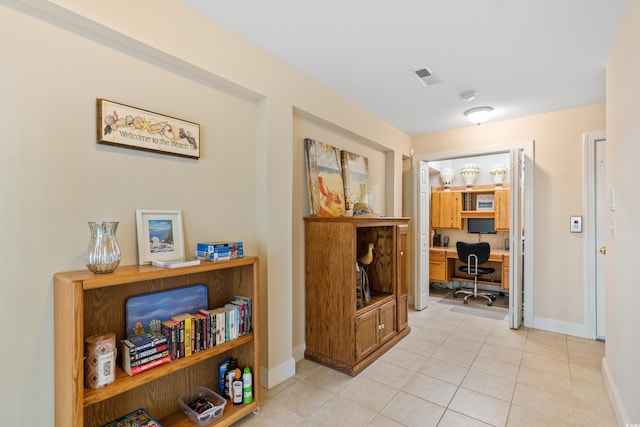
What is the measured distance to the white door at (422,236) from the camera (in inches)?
173

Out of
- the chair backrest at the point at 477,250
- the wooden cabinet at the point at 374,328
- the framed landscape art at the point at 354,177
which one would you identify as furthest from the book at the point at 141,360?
the chair backrest at the point at 477,250

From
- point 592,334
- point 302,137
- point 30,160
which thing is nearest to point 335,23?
point 302,137

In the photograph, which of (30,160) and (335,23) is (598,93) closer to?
(335,23)

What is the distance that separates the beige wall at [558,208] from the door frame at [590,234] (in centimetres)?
5

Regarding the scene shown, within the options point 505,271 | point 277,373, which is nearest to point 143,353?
point 277,373

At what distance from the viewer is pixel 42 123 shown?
1416 mm

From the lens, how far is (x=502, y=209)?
5.07 m

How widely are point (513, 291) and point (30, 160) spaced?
4.32 m

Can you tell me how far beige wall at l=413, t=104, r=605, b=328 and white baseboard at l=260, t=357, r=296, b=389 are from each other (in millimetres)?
3019

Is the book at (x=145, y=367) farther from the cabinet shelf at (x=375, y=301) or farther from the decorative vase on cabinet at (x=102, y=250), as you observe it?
the cabinet shelf at (x=375, y=301)

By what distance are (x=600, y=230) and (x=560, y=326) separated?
1156 mm

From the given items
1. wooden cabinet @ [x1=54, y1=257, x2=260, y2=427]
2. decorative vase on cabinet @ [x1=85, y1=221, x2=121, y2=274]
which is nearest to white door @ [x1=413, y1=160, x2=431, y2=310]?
wooden cabinet @ [x1=54, y1=257, x2=260, y2=427]

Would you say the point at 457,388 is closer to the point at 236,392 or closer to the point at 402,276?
the point at 402,276

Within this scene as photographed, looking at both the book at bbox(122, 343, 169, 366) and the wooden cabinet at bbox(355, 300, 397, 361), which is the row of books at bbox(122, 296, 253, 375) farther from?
the wooden cabinet at bbox(355, 300, 397, 361)
